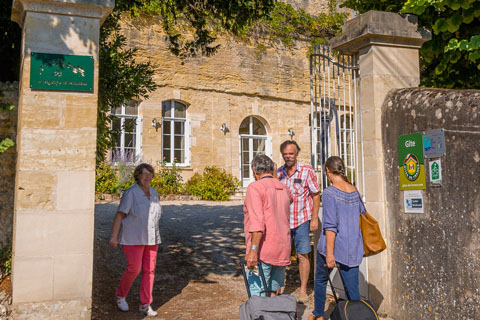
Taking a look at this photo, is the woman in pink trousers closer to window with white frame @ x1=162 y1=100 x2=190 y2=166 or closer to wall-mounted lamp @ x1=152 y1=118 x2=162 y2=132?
wall-mounted lamp @ x1=152 y1=118 x2=162 y2=132

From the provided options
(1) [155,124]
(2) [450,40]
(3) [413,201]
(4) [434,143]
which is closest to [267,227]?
(3) [413,201]

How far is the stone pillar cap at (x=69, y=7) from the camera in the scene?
13.2 feet

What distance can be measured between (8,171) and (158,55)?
11.6 meters

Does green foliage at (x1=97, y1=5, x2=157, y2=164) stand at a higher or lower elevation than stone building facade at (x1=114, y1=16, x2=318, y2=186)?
lower

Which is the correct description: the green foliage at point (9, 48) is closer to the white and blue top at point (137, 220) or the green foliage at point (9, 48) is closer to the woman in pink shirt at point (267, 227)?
the white and blue top at point (137, 220)

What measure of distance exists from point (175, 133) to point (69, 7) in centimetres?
1241

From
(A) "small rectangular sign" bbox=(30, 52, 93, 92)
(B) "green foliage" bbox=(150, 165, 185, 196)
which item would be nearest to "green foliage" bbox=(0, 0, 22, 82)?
(A) "small rectangular sign" bbox=(30, 52, 93, 92)

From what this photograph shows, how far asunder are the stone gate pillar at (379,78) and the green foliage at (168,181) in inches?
394

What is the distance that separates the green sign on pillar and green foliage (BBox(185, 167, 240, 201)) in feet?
35.6

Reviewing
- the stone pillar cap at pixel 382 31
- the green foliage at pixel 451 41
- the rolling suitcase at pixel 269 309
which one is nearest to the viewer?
the rolling suitcase at pixel 269 309

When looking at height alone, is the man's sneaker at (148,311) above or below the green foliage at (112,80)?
below

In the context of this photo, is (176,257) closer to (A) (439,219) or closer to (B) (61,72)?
(B) (61,72)

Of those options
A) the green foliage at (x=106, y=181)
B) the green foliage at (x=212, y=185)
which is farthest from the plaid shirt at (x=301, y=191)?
the green foliage at (x=212, y=185)

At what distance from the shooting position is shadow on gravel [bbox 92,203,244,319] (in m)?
5.48
